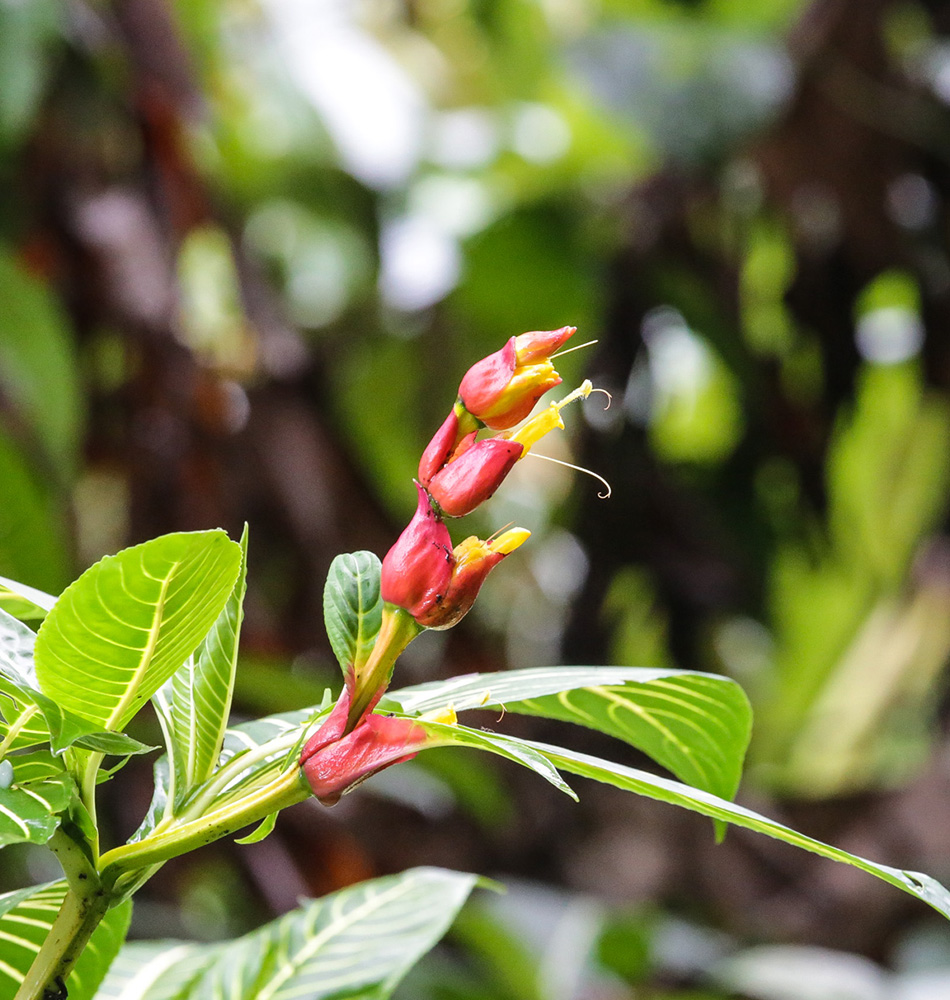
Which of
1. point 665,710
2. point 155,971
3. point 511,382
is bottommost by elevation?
point 155,971

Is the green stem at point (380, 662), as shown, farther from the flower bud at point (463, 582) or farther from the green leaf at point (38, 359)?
the green leaf at point (38, 359)

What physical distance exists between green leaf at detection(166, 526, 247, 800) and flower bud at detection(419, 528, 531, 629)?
53mm

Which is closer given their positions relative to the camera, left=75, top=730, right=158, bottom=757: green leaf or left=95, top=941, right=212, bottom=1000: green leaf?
left=75, top=730, right=158, bottom=757: green leaf

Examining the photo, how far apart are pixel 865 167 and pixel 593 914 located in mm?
905

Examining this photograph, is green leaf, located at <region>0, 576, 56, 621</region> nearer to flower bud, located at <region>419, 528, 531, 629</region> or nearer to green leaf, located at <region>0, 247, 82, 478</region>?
flower bud, located at <region>419, 528, 531, 629</region>

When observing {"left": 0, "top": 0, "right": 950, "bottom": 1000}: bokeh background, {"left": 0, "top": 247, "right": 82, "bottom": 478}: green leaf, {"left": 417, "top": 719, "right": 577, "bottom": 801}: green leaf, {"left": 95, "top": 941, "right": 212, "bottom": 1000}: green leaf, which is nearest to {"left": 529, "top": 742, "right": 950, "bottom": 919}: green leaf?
{"left": 417, "top": 719, "right": 577, "bottom": 801}: green leaf

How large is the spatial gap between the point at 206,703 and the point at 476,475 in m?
0.10

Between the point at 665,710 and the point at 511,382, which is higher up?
the point at 511,382

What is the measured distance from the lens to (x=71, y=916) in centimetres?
22

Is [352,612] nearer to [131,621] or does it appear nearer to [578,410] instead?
[131,621]

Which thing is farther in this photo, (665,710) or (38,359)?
(38,359)

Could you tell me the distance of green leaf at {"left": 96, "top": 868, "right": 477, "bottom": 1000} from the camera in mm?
373

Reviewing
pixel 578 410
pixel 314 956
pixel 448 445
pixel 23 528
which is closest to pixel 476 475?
pixel 448 445

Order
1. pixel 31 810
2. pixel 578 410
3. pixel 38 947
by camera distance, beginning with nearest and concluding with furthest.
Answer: pixel 31 810 → pixel 38 947 → pixel 578 410
